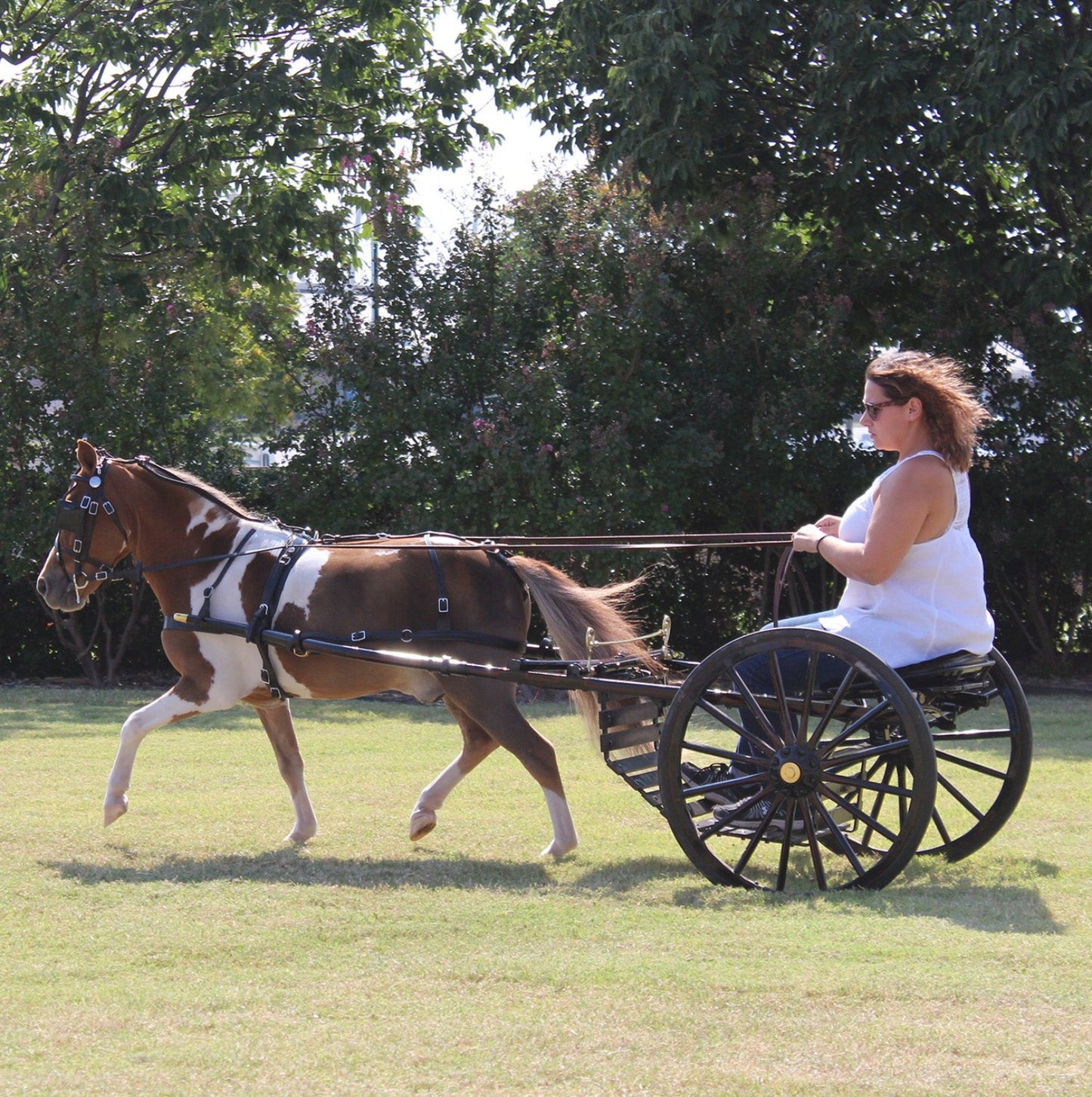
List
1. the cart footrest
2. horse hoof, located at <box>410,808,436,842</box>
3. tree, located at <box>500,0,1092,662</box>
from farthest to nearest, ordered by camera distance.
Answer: tree, located at <box>500,0,1092,662</box>
horse hoof, located at <box>410,808,436,842</box>
the cart footrest

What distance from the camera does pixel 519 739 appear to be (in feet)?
21.8

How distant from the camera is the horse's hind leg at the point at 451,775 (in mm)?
6816

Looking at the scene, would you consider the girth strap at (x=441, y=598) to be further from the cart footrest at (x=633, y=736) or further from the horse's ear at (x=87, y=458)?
the horse's ear at (x=87, y=458)

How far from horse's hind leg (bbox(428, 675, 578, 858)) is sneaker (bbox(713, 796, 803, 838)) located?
956 mm

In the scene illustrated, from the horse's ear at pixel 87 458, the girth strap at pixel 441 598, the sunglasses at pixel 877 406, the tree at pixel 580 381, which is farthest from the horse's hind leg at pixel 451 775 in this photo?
the tree at pixel 580 381

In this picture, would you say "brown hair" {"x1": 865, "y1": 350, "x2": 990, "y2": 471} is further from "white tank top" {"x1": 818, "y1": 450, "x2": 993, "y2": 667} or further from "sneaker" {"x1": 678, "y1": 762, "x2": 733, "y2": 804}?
"sneaker" {"x1": 678, "y1": 762, "x2": 733, "y2": 804}

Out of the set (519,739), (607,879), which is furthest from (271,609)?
(607,879)

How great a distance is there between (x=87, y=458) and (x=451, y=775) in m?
2.41

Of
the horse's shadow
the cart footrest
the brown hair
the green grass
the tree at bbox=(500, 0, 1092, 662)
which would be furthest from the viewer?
the tree at bbox=(500, 0, 1092, 662)

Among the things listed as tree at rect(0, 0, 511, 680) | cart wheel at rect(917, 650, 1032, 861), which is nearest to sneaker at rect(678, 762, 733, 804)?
cart wheel at rect(917, 650, 1032, 861)

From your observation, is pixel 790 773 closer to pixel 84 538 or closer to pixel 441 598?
pixel 441 598

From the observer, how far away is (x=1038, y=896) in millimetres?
5621

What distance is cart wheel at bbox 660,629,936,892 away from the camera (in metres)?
5.43

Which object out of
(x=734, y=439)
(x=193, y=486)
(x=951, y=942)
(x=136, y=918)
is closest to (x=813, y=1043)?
(x=951, y=942)
